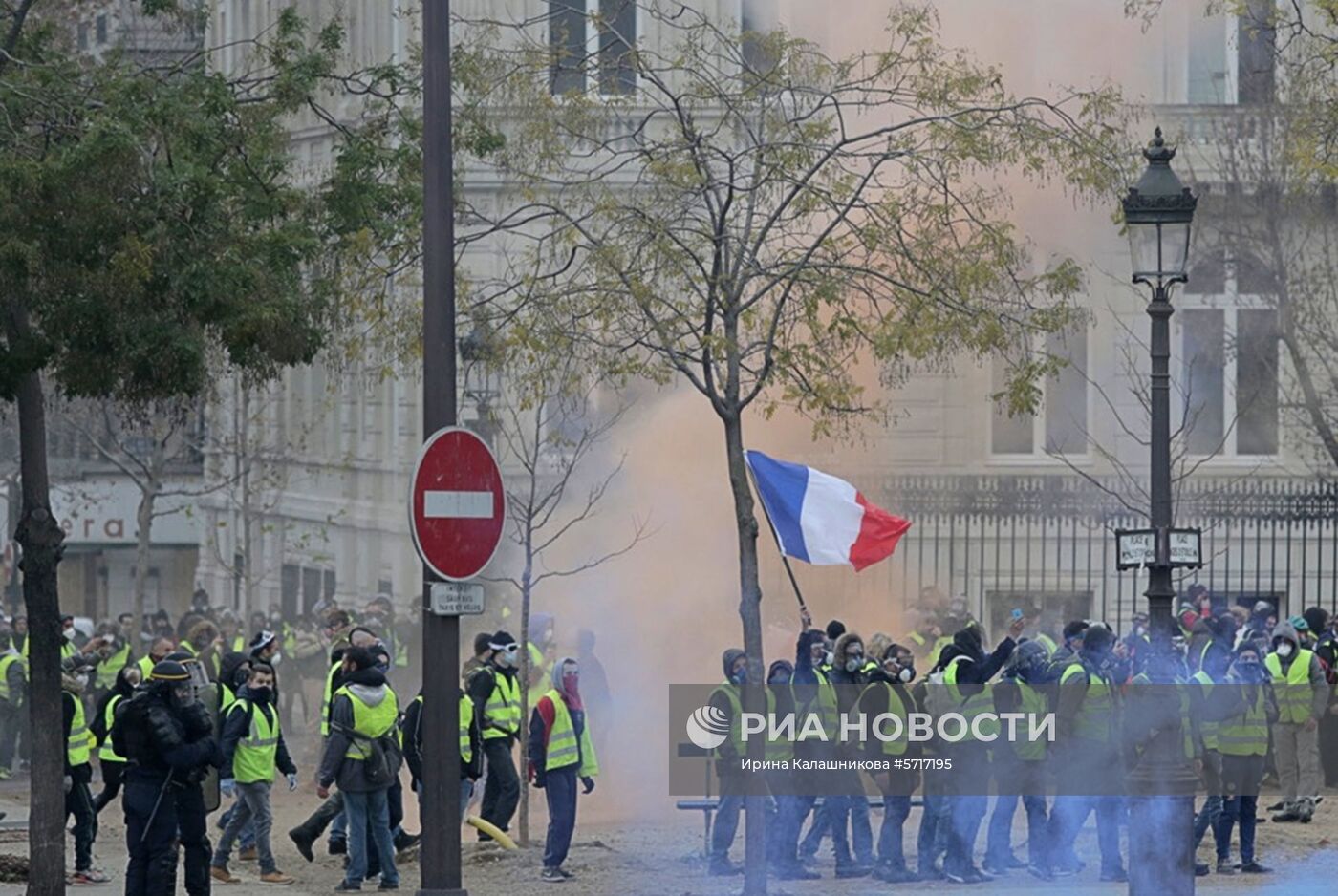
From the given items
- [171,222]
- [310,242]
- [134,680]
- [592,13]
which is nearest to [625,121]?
[592,13]

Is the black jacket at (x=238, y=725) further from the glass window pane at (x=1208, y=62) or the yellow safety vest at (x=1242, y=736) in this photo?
the glass window pane at (x=1208, y=62)

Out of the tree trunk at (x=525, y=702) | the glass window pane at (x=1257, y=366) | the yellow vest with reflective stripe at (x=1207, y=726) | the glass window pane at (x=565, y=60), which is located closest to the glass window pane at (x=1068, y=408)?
the glass window pane at (x=1257, y=366)

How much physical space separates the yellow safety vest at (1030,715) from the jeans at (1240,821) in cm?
158

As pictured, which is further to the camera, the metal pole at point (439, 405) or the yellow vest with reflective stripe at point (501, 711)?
the yellow vest with reflective stripe at point (501, 711)

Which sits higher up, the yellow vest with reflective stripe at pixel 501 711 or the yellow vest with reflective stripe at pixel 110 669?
the yellow vest with reflective stripe at pixel 501 711

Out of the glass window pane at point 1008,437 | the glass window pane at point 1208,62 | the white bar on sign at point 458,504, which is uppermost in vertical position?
the glass window pane at point 1208,62

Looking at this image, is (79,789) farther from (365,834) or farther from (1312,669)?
(1312,669)

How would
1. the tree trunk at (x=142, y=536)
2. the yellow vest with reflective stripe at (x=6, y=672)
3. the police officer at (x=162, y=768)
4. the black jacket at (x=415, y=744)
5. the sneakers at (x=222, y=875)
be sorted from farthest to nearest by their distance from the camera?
the tree trunk at (x=142, y=536) < the yellow vest with reflective stripe at (x=6, y=672) < the sneakers at (x=222, y=875) < the black jacket at (x=415, y=744) < the police officer at (x=162, y=768)

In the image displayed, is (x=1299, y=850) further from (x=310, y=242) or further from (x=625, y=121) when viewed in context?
(x=310, y=242)

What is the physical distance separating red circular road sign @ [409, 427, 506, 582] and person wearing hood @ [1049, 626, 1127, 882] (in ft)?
19.0

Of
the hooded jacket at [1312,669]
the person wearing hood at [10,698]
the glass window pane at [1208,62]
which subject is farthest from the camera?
the glass window pane at [1208,62]

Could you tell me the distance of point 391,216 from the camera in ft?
47.0

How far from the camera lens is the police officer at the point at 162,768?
512 inches

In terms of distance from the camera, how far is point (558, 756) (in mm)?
15805
